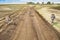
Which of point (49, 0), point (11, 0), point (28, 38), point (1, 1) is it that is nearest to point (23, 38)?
point (28, 38)

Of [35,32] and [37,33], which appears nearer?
[37,33]

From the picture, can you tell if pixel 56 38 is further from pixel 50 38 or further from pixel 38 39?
pixel 38 39

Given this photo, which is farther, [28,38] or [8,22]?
[8,22]

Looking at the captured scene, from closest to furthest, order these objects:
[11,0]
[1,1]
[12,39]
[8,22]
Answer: [12,39] < [8,22] < [1,1] < [11,0]

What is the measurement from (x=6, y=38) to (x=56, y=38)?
364cm

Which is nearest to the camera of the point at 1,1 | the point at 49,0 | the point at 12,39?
the point at 12,39

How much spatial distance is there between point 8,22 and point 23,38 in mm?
8865

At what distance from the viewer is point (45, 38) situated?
1352 cm

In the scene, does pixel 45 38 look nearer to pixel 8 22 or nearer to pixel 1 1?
pixel 8 22

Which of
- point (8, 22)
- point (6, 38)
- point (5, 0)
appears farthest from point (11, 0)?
point (6, 38)

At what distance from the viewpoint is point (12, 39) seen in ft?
42.7

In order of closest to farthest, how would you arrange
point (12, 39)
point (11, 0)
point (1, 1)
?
point (12, 39) < point (1, 1) < point (11, 0)

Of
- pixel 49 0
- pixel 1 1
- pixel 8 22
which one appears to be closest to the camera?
pixel 8 22

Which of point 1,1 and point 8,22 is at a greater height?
point 1,1
